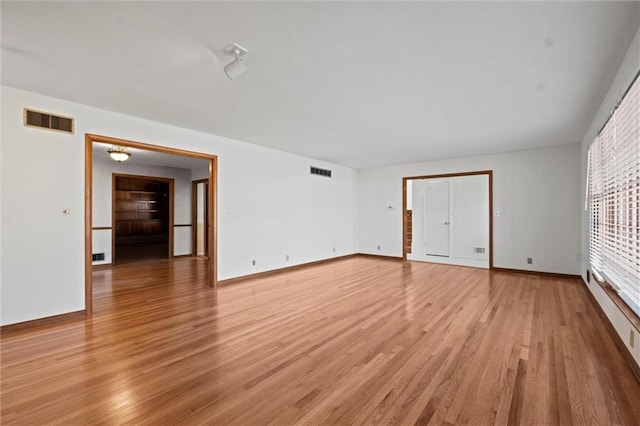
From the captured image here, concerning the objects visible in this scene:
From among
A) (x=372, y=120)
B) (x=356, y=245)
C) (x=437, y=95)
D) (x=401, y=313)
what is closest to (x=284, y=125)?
(x=372, y=120)

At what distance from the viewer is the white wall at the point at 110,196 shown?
6652 millimetres

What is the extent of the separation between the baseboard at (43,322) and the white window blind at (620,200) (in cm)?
533

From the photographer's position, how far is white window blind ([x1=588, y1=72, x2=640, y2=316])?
90.0 inches

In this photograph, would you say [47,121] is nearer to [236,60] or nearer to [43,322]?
[43,322]

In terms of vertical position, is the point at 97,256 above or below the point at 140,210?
below

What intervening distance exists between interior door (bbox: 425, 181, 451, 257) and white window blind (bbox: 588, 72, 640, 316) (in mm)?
3985

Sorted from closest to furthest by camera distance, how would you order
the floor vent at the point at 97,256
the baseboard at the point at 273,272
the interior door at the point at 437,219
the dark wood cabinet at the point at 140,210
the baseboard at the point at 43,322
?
the baseboard at the point at 43,322 → the baseboard at the point at 273,272 → the floor vent at the point at 97,256 → the interior door at the point at 437,219 → the dark wood cabinet at the point at 140,210

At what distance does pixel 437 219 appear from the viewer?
8.03 m

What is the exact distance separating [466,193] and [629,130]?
5224 mm

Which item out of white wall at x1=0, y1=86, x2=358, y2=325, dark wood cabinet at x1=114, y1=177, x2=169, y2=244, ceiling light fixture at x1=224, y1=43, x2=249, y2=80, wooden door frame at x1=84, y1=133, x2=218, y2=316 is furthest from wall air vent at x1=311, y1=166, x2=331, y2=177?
dark wood cabinet at x1=114, y1=177, x2=169, y2=244

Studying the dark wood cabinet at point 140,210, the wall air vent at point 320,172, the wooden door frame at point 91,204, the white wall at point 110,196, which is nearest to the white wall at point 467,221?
Answer: the wall air vent at point 320,172

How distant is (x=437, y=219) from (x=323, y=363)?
6649 millimetres

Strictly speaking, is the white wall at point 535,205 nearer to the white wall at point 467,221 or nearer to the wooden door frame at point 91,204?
the white wall at point 467,221

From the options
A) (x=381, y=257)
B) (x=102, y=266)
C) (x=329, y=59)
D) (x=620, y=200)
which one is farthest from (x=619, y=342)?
(x=102, y=266)
